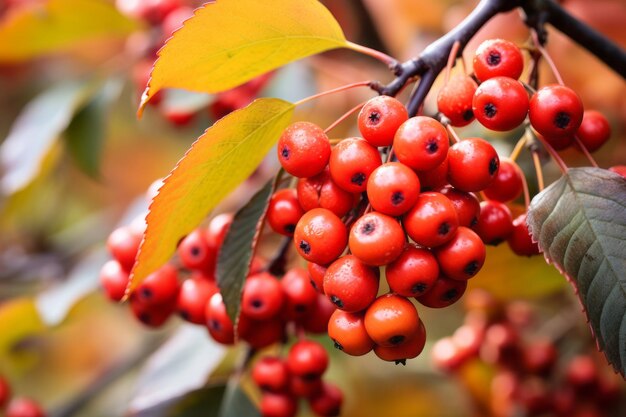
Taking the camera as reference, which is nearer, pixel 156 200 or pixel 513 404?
pixel 156 200

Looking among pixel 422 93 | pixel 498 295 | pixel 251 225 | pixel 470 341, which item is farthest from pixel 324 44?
pixel 470 341

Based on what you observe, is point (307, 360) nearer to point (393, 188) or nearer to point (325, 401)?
point (325, 401)

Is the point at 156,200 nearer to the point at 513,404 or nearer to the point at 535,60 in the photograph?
the point at 535,60

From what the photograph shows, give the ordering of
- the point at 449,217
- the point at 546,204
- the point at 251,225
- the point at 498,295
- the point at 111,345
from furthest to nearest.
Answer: the point at 111,345
the point at 498,295
the point at 251,225
the point at 546,204
the point at 449,217

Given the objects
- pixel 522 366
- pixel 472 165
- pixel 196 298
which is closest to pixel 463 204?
pixel 472 165

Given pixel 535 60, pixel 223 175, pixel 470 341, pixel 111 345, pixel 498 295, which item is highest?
pixel 223 175

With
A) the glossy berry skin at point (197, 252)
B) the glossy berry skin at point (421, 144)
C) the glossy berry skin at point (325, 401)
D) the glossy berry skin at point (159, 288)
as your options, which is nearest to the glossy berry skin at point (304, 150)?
the glossy berry skin at point (421, 144)

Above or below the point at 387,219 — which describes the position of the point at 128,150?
below

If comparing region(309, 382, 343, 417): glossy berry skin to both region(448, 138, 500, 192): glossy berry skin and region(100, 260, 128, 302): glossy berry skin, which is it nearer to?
region(100, 260, 128, 302): glossy berry skin
